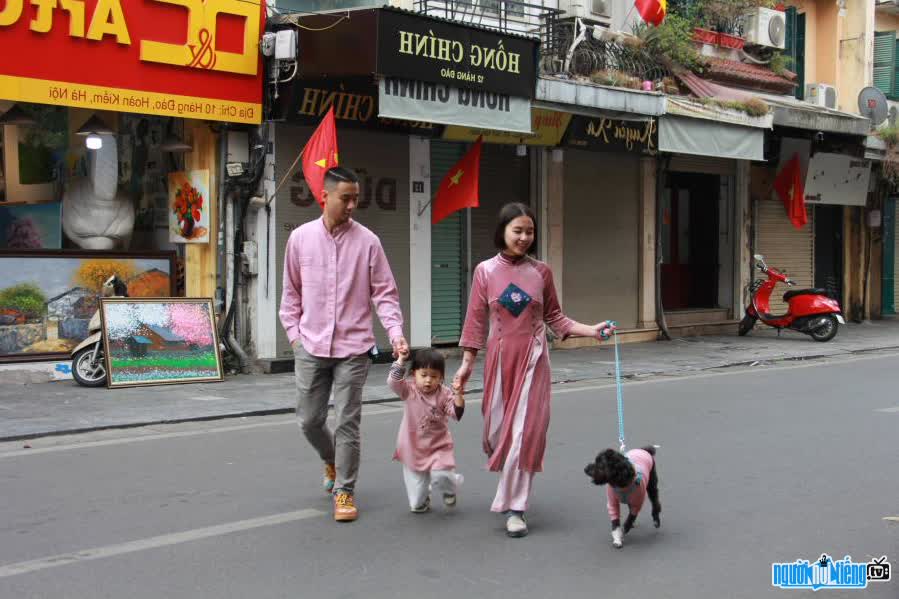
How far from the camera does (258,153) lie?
12297 mm

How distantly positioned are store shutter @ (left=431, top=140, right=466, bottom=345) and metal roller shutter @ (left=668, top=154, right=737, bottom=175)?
16.9 feet

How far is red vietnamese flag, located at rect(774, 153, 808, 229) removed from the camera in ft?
63.1

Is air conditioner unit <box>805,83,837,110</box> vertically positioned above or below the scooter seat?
above

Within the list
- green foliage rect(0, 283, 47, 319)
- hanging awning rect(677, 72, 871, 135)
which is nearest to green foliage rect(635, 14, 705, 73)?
hanging awning rect(677, 72, 871, 135)

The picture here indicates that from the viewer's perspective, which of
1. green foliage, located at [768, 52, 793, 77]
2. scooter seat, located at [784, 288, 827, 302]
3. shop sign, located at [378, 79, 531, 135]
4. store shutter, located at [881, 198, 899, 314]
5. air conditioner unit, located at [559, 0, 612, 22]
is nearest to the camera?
shop sign, located at [378, 79, 531, 135]

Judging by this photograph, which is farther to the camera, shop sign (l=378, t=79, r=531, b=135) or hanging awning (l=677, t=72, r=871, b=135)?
hanging awning (l=677, t=72, r=871, b=135)

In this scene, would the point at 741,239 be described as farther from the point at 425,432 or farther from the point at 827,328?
the point at 425,432

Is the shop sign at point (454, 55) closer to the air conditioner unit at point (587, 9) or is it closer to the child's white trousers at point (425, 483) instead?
the air conditioner unit at point (587, 9)

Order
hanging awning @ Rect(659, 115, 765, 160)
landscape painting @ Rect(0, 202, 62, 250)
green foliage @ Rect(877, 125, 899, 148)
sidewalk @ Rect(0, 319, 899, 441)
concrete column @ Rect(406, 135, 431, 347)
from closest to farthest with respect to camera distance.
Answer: sidewalk @ Rect(0, 319, 899, 441) → landscape painting @ Rect(0, 202, 62, 250) → concrete column @ Rect(406, 135, 431, 347) → hanging awning @ Rect(659, 115, 765, 160) → green foliage @ Rect(877, 125, 899, 148)

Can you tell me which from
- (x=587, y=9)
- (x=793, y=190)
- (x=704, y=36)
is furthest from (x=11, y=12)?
(x=793, y=190)

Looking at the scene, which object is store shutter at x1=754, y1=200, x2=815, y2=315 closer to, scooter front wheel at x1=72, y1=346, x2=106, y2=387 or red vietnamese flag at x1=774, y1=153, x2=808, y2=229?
red vietnamese flag at x1=774, y1=153, x2=808, y2=229

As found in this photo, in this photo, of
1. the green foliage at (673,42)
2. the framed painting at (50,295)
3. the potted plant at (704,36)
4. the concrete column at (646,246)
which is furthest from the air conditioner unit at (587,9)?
the framed painting at (50,295)

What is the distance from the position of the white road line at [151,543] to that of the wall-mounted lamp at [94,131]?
737 centimetres

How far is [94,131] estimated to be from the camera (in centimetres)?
1178
